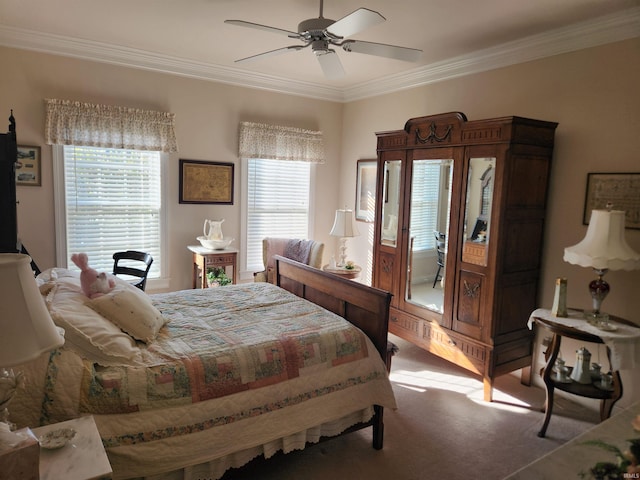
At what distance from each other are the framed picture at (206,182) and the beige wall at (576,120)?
2600 mm

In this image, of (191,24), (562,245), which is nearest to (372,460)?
(562,245)

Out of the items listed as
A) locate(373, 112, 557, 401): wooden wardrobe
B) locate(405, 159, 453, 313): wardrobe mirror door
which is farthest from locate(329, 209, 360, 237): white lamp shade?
locate(405, 159, 453, 313): wardrobe mirror door

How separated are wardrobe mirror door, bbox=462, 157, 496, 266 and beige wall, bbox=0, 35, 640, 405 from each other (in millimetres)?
600

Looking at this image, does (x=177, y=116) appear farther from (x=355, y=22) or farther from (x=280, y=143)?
(x=355, y=22)

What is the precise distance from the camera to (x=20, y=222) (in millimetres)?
3846

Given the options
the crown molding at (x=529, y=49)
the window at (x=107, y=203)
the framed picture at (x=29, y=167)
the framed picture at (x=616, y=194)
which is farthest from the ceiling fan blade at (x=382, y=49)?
the framed picture at (x=29, y=167)

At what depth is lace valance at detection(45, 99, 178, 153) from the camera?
3824 millimetres

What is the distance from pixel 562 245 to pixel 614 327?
2.71ft

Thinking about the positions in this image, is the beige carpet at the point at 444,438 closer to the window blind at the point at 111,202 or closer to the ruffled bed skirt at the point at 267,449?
the ruffled bed skirt at the point at 267,449

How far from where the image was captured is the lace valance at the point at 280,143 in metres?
4.82

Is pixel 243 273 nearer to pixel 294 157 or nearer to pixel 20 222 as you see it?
pixel 294 157

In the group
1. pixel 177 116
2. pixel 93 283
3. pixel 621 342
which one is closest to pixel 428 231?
pixel 621 342

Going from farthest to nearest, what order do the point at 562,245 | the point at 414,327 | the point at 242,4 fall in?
the point at 414,327
the point at 562,245
the point at 242,4

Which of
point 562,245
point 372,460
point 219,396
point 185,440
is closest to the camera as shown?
point 185,440
